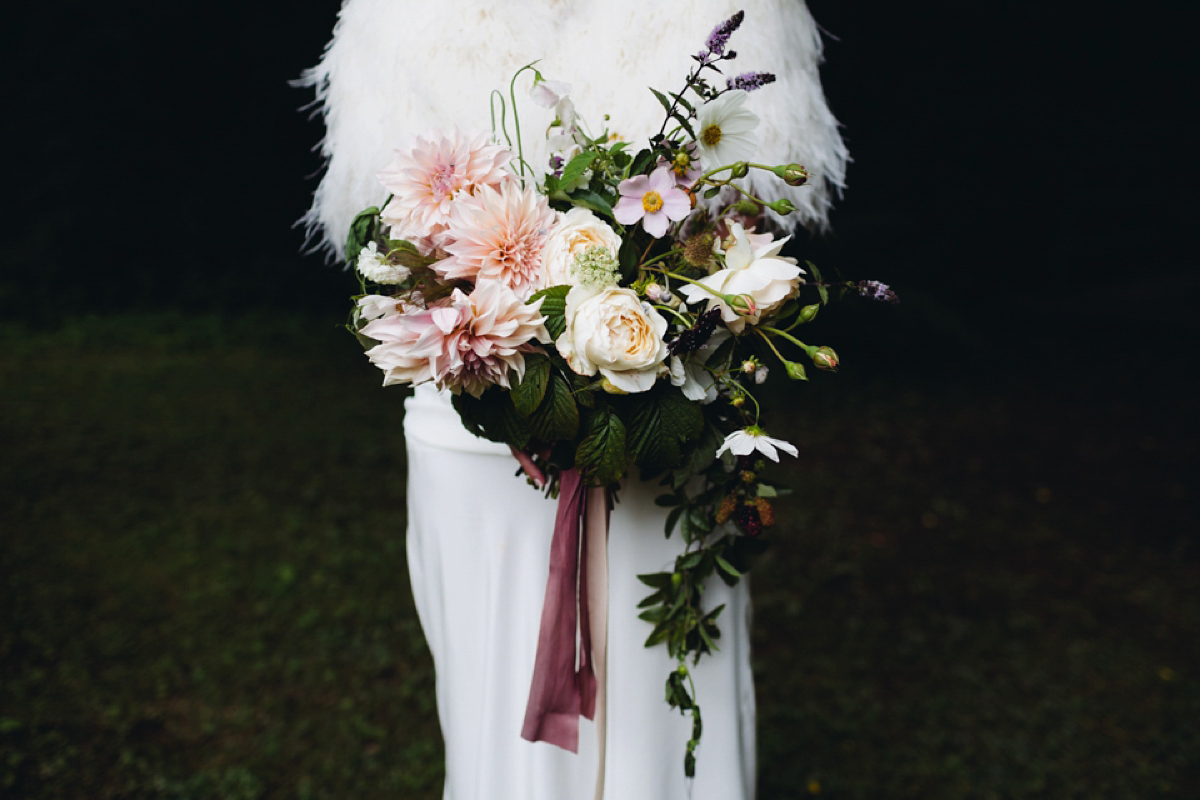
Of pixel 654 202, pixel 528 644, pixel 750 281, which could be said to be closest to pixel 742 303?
pixel 750 281

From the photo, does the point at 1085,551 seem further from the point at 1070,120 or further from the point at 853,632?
the point at 1070,120

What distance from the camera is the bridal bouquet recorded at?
1.09 meters

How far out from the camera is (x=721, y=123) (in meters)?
1.14

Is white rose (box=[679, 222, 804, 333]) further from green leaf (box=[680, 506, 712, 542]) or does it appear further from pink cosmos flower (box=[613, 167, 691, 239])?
green leaf (box=[680, 506, 712, 542])

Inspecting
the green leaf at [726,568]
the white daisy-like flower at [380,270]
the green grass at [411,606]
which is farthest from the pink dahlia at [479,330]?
the green grass at [411,606]

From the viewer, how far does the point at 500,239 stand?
1134 millimetres

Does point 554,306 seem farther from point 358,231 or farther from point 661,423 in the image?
point 358,231

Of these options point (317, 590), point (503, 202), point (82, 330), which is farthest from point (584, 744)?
point (82, 330)

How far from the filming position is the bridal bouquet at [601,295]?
3.59ft

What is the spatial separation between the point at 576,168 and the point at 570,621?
711mm

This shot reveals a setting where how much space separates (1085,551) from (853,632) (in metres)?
1.51

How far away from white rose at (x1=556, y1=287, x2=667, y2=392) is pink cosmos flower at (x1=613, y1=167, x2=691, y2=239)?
0.30ft

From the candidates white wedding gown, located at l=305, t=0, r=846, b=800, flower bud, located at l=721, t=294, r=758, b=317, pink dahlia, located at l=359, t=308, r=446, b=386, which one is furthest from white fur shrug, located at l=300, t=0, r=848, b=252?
pink dahlia, located at l=359, t=308, r=446, b=386

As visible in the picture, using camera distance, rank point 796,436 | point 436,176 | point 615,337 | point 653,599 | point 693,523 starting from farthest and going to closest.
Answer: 1. point 796,436
2. point 653,599
3. point 693,523
4. point 436,176
5. point 615,337
